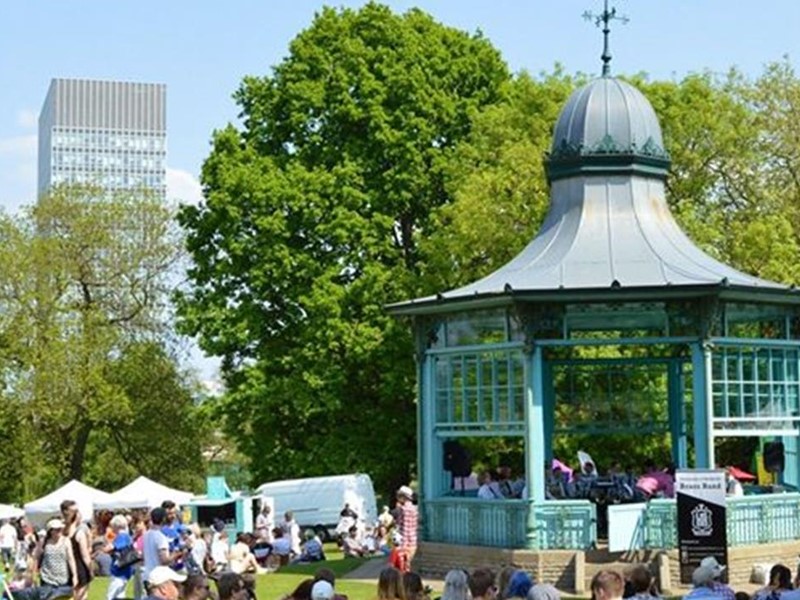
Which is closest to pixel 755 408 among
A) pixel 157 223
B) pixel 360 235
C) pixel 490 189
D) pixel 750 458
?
pixel 750 458

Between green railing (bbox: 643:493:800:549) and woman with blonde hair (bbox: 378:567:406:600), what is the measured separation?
41.2 feet

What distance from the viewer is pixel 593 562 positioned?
22781 millimetres

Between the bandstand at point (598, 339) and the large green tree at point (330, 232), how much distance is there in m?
12.3

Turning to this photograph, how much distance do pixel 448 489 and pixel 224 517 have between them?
703 inches

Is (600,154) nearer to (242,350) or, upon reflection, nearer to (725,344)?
(725,344)

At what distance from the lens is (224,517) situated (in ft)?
140

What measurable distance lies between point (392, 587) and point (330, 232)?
28513mm

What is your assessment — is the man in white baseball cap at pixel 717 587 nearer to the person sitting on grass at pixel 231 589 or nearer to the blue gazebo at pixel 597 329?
the person sitting on grass at pixel 231 589

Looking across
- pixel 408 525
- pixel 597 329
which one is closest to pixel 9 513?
pixel 408 525

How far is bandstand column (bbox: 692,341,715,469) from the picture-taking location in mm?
23297

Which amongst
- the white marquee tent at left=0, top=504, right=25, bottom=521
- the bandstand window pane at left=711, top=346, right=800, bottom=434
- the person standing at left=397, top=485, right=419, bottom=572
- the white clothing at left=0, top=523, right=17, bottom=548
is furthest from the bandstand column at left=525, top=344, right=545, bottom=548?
the white marquee tent at left=0, top=504, right=25, bottom=521

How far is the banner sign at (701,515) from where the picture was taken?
2083 centimetres

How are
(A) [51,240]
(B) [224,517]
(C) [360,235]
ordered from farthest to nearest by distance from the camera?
1. (A) [51,240]
2. (B) [224,517]
3. (C) [360,235]

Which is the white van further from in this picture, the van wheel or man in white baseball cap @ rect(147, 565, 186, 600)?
man in white baseball cap @ rect(147, 565, 186, 600)
